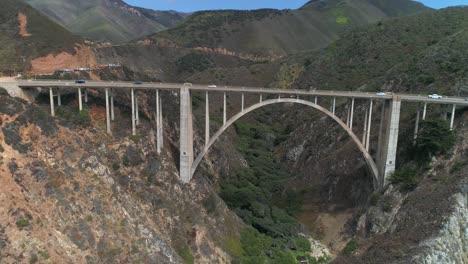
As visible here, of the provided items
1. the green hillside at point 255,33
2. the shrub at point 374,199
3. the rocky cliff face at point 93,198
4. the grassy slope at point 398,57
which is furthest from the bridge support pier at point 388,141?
the green hillside at point 255,33

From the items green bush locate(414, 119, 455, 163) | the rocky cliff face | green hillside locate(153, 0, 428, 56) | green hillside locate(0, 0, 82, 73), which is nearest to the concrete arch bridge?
the rocky cliff face

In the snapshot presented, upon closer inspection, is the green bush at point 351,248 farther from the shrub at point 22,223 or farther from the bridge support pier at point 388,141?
the shrub at point 22,223

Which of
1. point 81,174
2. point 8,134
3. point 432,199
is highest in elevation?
point 8,134

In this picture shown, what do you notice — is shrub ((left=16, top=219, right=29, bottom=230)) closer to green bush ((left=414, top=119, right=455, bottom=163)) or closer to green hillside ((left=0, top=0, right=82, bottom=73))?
green hillside ((left=0, top=0, right=82, bottom=73))

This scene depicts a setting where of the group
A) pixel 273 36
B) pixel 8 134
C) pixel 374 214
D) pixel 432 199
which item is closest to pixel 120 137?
pixel 8 134

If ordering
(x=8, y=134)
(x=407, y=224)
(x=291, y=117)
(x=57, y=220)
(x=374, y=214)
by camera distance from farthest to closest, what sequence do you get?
(x=291, y=117), (x=374, y=214), (x=407, y=224), (x=8, y=134), (x=57, y=220)

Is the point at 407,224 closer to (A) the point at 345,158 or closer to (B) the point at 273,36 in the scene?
(A) the point at 345,158

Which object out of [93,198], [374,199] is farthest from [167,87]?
[374,199]
